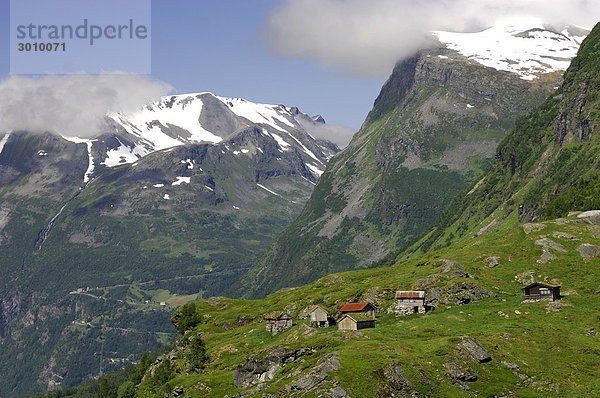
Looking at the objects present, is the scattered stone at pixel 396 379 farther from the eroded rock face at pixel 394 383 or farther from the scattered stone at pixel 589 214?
the scattered stone at pixel 589 214

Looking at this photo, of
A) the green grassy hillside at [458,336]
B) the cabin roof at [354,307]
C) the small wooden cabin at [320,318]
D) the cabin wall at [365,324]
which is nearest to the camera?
the green grassy hillside at [458,336]

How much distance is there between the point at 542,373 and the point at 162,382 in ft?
307

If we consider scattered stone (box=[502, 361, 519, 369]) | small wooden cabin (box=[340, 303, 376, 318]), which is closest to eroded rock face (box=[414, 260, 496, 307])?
small wooden cabin (box=[340, 303, 376, 318])

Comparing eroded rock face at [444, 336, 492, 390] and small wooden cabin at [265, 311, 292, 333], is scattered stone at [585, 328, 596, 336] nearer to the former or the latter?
eroded rock face at [444, 336, 492, 390]

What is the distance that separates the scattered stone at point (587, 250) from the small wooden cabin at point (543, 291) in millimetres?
25008

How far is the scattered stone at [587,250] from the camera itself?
152 meters

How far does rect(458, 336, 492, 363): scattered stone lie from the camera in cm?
10453

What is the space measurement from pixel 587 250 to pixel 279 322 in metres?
78.0

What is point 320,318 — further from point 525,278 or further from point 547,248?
point 547,248

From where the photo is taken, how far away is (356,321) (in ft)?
432

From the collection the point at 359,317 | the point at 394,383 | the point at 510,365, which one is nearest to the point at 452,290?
the point at 359,317

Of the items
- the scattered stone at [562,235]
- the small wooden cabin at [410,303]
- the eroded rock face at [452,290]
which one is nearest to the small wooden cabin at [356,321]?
the small wooden cabin at [410,303]

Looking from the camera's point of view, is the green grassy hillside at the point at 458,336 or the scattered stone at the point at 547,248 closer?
the green grassy hillside at the point at 458,336

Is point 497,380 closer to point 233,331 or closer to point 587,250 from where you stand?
point 587,250
